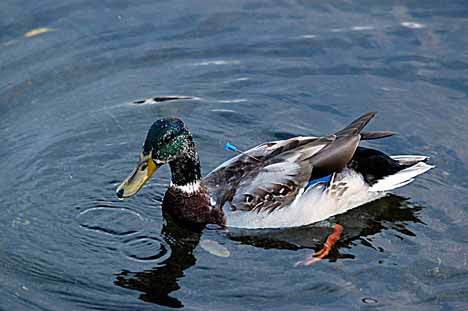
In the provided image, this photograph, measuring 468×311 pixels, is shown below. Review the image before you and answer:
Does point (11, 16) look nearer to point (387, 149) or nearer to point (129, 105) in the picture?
point (129, 105)

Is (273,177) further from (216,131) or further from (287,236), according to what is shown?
(216,131)

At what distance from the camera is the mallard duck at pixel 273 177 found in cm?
895

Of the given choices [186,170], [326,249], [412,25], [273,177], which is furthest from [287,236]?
[412,25]

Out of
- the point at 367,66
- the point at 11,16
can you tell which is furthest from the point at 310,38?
the point at 11,16

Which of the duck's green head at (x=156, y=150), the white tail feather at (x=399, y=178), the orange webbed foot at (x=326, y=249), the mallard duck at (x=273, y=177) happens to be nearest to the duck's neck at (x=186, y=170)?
the mallard duck at (x=273, y=177)

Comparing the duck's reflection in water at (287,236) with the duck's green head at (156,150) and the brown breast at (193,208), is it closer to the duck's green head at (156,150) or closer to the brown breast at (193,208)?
the brown breast at (193,208)

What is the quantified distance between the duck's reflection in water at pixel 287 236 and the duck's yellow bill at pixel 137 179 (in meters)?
0.58

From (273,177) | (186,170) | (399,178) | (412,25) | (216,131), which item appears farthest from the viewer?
(412,25)

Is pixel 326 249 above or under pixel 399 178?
under

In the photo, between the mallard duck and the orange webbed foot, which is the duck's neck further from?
the orange webbed foot

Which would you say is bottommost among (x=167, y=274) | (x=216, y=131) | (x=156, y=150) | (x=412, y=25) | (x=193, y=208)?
(x=167, y=274)

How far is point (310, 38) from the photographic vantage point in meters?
11.8

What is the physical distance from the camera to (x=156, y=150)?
888 centimetres

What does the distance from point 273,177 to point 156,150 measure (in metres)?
1.10
